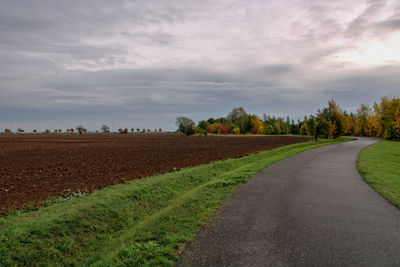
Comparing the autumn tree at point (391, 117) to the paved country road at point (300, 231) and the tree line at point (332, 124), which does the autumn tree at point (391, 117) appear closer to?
the tree line at point (332, 124)

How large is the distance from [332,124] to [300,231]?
6043 centimetres

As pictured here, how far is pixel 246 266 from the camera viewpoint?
4.23 m

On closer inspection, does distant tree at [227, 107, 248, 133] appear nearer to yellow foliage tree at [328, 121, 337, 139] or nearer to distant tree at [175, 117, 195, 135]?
distant tree at [175, 117, 195, 135]

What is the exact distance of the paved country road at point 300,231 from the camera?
14.8 feet

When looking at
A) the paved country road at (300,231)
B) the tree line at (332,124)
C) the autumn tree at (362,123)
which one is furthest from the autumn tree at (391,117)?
the paved country road at (300,231)

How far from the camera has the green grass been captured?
5.26 meters

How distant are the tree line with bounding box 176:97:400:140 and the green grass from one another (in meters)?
51.7

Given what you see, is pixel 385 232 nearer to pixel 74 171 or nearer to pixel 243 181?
pixel 243 181

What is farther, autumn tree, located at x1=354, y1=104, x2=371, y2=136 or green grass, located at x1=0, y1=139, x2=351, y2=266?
autumn tree, located at x1=354, y1=104, x2=371, y2=136

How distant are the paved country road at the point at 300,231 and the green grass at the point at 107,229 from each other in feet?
2.10

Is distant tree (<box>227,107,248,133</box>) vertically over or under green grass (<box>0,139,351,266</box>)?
over

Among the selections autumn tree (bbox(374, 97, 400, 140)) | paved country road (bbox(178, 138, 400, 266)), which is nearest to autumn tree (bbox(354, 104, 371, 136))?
autumn tree (bbox(374, 97, 400, 140))

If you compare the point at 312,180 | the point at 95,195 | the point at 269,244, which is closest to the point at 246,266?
the point at 269,244

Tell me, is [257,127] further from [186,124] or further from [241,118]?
[186,124]
